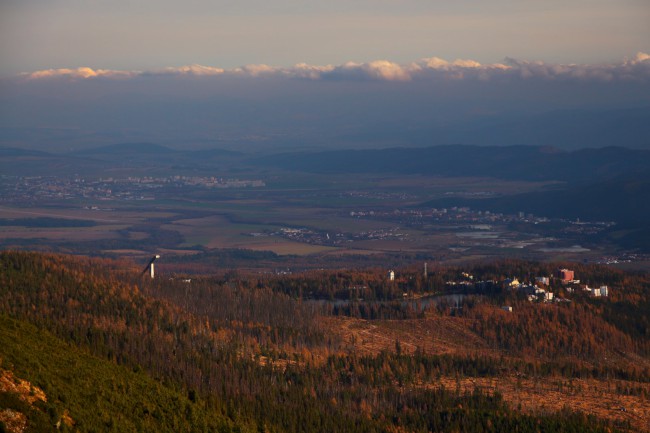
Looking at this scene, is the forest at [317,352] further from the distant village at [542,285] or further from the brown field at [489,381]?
the distant village at [542,285]

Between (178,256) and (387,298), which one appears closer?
(387,298)

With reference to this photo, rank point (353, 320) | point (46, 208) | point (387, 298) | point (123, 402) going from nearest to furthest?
1. point (123, 402)
2. point (353, 320)
3. point (387, 298)
4. point (46, 208)

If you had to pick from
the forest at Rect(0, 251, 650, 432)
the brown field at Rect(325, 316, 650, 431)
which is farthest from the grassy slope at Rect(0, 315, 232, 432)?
the brown field at Rect(325, 316, 650, 431)

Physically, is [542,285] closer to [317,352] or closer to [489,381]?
[317,352]

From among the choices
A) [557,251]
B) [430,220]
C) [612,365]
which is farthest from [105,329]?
[430,220]

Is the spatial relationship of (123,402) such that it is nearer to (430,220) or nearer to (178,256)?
(178,256)

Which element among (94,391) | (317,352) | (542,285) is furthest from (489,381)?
(542,285)

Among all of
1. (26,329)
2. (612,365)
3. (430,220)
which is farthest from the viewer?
(430,220)
